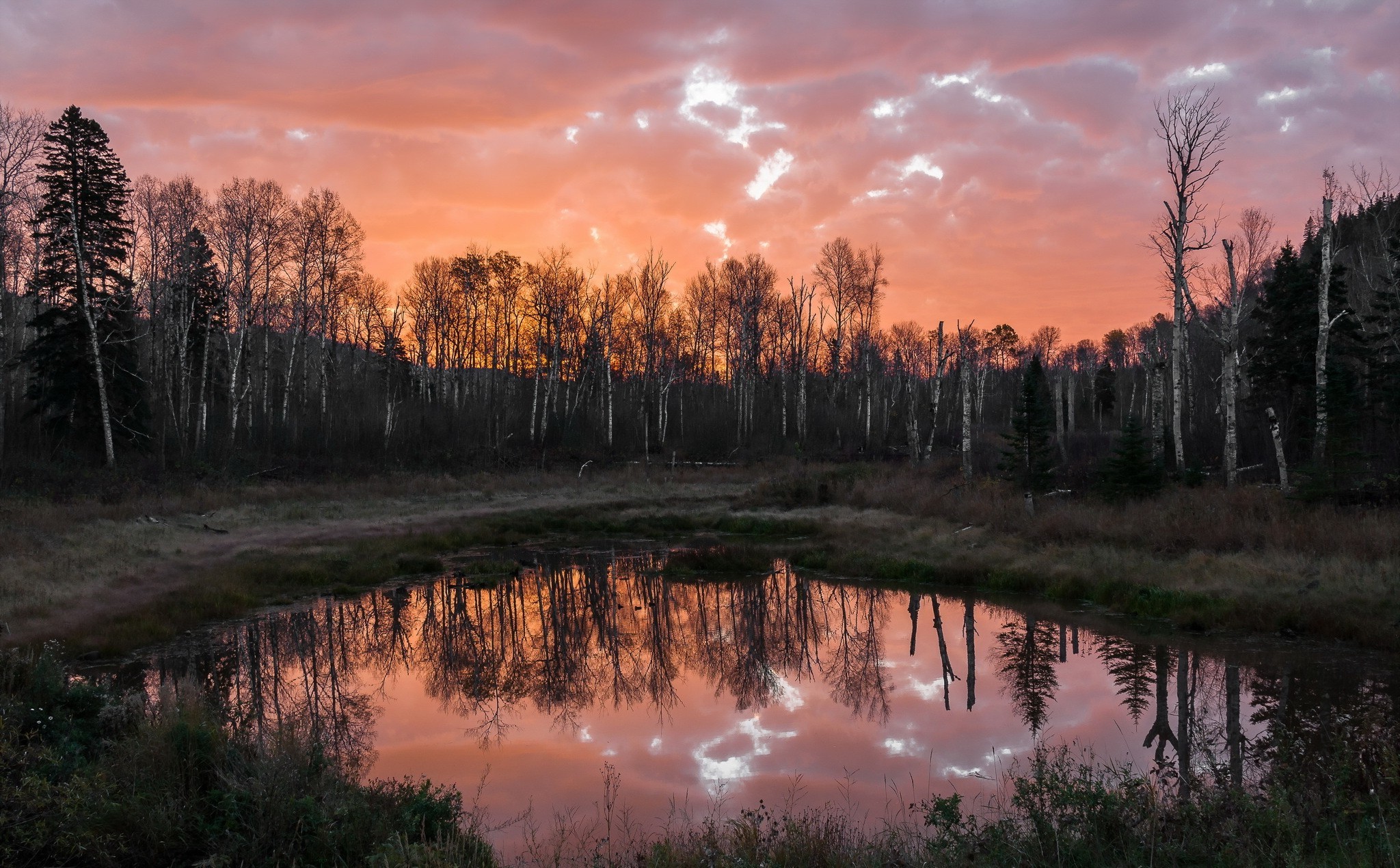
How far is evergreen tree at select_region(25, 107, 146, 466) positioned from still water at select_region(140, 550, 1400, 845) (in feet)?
69.2

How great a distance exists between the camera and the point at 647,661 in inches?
565

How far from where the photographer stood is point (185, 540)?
21.2 metres

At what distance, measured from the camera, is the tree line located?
27281mm

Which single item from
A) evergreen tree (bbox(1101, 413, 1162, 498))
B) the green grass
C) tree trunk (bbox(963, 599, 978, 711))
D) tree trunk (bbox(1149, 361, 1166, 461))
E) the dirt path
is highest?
tree trunk (bbox(1149, 361, 1166, 461))

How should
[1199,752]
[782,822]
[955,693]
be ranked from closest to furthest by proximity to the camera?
[782,822]
[1199,752]
[955,693]

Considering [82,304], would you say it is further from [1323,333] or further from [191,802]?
[1323,333]

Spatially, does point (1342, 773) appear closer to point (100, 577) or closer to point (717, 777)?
point (717, 777)

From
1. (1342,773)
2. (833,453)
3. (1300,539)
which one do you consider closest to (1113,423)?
(833,453)

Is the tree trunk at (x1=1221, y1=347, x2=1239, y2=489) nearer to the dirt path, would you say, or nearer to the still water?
the still water

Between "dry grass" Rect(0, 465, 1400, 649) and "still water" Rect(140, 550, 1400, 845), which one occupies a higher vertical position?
"dry grass" Rect(0, 465, 1400, 649)

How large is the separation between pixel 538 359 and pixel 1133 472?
1329 inches

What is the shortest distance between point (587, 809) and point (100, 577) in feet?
46.5

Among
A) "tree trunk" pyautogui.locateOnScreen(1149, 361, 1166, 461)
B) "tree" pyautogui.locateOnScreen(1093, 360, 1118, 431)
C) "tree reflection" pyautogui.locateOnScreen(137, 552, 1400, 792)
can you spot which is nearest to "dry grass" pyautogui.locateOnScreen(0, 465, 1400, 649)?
"tree reflection" pyautogui.locateOnScreen(137, 552, 1400, 792)

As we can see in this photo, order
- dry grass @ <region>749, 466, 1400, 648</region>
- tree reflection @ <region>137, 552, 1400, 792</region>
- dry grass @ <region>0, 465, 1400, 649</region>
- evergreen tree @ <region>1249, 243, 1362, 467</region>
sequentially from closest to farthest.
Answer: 1. tree reflection @ <region>137, 552, 1400, 792</region>
2. dry grass @ <region>749, 466, 1400, 648</region>
3. dry grass @ <region>0, 465, 1400, 649</region>
4. evergreen tree @ <region>1249, 243, 1362, 467</region>
